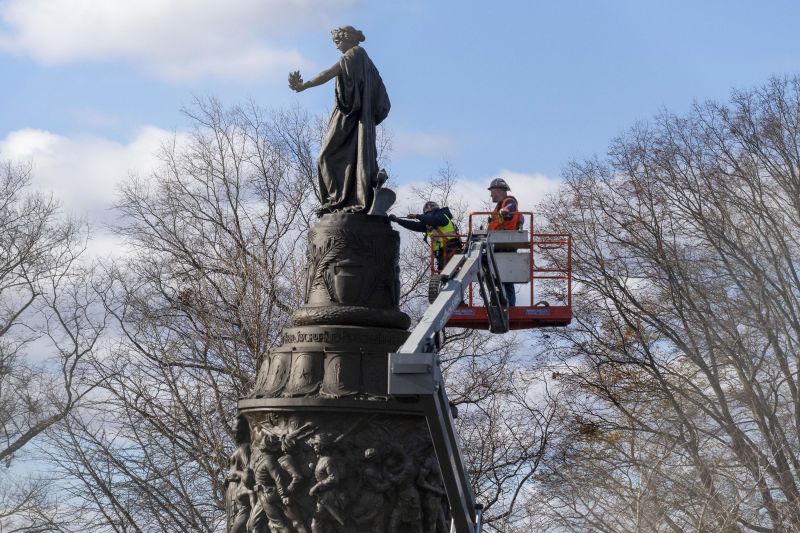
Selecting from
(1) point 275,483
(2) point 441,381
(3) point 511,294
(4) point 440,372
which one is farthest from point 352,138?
(2) point 441,381

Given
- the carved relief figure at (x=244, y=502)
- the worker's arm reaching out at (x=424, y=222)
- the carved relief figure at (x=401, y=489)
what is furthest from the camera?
the worker's arm reaching out at (x=424, y=222)

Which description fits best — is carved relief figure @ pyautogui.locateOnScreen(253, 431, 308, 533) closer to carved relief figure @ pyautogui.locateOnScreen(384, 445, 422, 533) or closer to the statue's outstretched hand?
carved relief figure @ pyautogui.locateOnScreen(384, 445, 422, 533)

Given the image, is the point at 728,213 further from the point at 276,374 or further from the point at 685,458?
the point at 276,374

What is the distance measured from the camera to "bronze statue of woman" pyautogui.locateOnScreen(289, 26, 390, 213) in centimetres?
1284

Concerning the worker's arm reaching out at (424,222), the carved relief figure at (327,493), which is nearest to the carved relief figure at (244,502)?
the carved relief figure at (327,493)

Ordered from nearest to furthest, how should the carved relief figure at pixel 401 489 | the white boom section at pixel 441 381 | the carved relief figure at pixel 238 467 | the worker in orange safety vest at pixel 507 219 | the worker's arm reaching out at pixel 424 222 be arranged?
the white boom section at pixel 441 381, the carved relief figure at pixel 401 489, the carved relief figure at pixel 238 467, the worker's arm reaching out at pixel 424 222, the worker in orange safety vest at pixel 507 219

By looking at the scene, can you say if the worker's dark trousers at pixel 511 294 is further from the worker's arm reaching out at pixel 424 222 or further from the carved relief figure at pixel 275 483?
the carved relief figure at pixel 275 483

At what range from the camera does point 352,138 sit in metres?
13.0

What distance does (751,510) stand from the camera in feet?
66.5

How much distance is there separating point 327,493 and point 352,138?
3.78 meters

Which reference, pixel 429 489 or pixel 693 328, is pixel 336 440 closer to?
pixel 429 489

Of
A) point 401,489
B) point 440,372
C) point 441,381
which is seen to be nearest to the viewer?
point 441,381

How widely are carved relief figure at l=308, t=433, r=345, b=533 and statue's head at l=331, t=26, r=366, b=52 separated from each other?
4.25m

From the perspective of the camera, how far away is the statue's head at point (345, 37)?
43.1 ft
